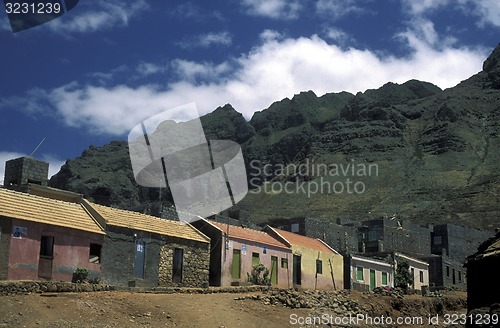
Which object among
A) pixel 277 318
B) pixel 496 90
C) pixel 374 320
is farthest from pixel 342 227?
pixel 496 90

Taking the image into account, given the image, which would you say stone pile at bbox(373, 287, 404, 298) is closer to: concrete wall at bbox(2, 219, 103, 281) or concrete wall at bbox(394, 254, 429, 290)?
concrete wall at bbox(394, 254, 429, 290)

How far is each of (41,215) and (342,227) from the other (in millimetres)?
41830

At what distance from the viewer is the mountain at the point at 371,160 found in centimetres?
11044

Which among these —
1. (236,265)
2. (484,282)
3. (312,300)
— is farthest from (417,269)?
(484,282)

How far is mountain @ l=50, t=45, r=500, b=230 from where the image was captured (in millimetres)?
110438

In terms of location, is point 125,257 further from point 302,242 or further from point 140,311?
point 302,242

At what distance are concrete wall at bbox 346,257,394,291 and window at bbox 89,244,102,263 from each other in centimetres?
2275

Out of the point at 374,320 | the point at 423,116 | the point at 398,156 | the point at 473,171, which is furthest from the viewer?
the point at 423,116

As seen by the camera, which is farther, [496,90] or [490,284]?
[496,90]

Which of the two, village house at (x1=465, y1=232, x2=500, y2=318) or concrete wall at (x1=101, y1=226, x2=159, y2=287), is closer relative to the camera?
village house at (x1=465, y1=232, x2=500, y2=318)

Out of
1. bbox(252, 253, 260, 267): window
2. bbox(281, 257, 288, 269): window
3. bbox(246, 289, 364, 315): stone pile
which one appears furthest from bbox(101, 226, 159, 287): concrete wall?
bbox(281, 257, 288, 269): window

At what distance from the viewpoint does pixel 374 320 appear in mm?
35188

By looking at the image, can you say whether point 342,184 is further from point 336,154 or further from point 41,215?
point 41,215

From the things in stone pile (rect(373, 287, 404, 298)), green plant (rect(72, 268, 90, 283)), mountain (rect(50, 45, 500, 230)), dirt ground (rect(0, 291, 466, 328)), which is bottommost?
dirt ground (rect(0, 291, 466, 328))
